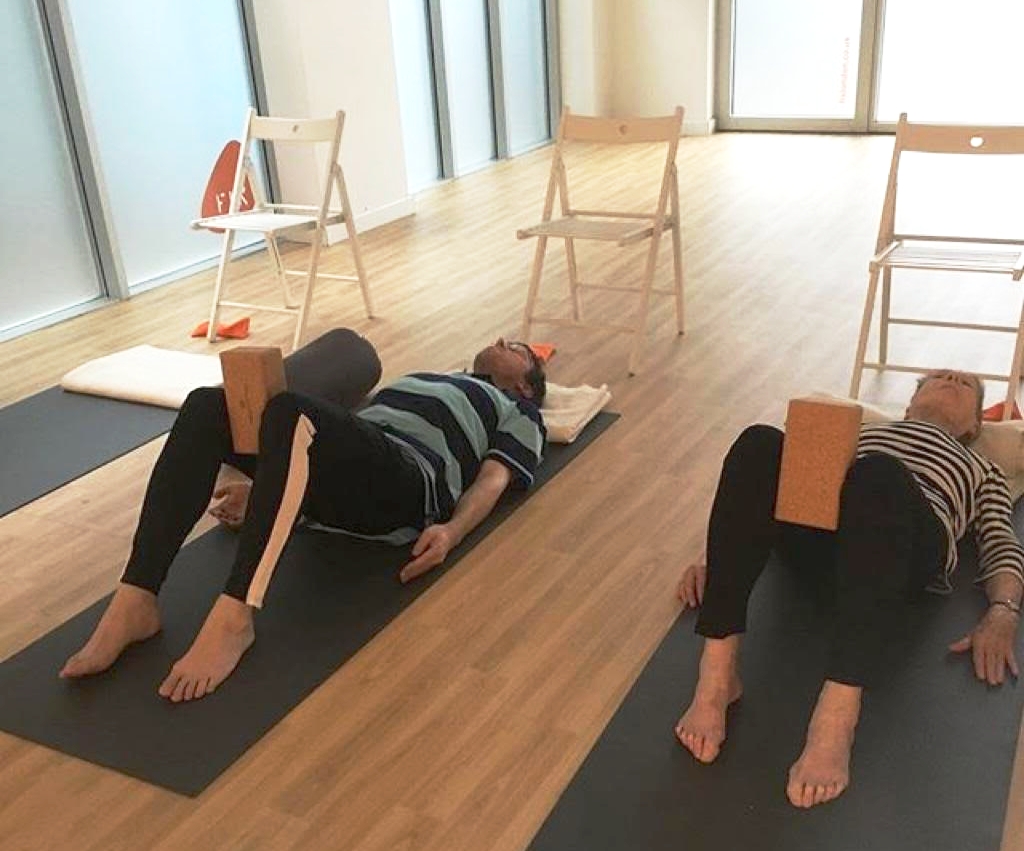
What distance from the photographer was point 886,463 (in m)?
1.76

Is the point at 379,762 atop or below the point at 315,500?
Result: below

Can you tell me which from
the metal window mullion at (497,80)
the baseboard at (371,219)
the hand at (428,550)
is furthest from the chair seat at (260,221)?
the metal window mullion at (497,80)

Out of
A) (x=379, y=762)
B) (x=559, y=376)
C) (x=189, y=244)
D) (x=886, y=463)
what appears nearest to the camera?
(x=886, y=463)

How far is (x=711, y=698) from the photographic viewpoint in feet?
6.29

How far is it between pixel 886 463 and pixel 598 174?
5298 mm

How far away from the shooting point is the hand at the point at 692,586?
7.64 feet

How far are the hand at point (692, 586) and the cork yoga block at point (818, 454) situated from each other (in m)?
0.58

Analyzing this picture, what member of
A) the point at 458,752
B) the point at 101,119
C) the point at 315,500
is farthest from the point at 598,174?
the point at 458,752

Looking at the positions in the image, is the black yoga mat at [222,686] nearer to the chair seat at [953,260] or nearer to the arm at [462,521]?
the arm at [462,521]

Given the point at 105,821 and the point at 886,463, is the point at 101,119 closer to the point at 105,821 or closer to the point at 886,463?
the point at 105,821

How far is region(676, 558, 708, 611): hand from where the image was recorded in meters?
2.33

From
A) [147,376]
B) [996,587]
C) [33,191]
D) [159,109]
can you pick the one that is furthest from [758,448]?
[159,109]

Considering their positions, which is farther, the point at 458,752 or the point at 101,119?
the point at 101,119

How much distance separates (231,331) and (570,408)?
66.3 inches
